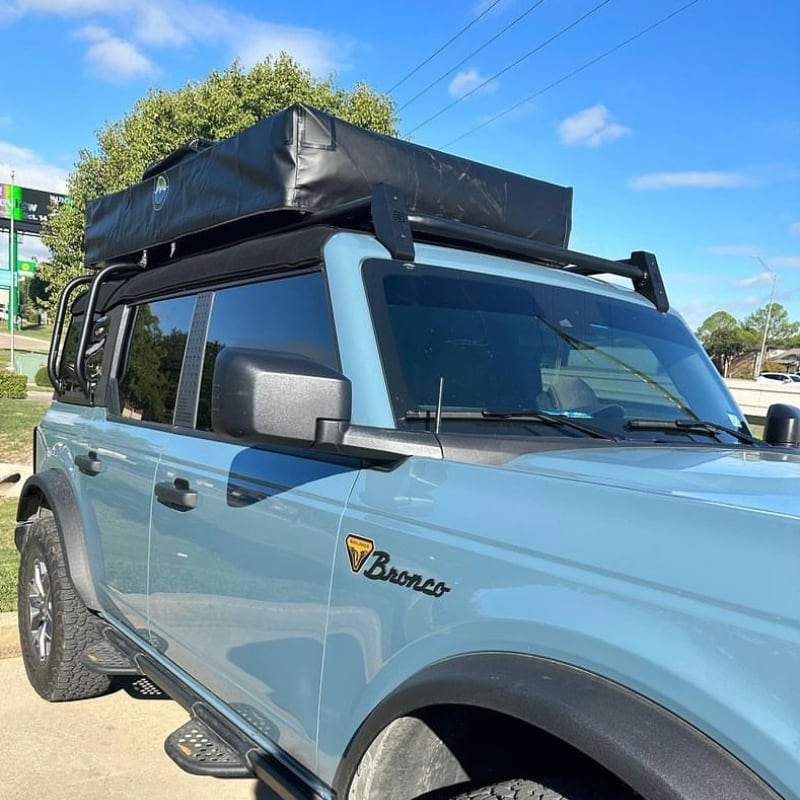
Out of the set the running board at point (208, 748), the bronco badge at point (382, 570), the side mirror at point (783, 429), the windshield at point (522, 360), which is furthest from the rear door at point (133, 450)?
the side mirror at point (783, 429)

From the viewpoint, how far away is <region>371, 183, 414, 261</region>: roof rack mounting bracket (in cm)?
241

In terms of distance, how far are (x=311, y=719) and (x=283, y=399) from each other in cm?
93

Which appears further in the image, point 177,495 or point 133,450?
point 133,450

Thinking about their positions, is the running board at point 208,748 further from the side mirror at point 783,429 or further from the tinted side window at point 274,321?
the side mirror at point 783,429

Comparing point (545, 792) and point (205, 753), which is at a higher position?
point (545, 792)

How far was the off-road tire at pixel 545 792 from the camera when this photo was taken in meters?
1.52

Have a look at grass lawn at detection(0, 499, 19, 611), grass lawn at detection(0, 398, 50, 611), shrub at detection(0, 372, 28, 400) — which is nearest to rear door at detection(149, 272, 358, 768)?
grass lawn at detection(0, 499, 19, 611)

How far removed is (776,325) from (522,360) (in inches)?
3915

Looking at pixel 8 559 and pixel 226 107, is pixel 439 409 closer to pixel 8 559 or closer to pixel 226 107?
pixel 8 559

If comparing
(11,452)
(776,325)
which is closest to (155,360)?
(11,452)

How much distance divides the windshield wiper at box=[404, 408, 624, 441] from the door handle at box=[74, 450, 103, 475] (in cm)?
209

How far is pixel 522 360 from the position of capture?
251 cm

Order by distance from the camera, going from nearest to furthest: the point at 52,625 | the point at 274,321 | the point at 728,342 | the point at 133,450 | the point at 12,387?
1. the point at 274,321
2. the point at 133,450
3. the point at 52,625
4. the point at 12,387
5. the point at 728,342

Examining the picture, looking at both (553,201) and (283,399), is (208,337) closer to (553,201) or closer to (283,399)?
(283,399)
